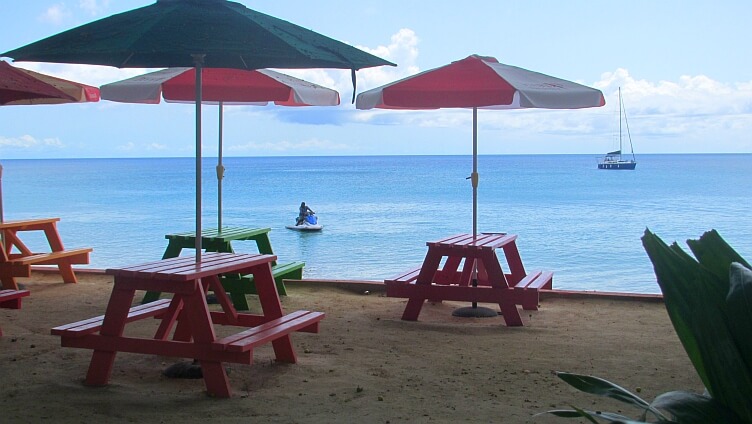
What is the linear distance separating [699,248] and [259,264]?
3163 millimetres

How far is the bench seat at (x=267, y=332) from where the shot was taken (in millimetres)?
3398

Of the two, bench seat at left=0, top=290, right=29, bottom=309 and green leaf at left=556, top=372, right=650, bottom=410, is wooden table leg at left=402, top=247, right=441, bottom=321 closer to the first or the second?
bench seat at left=0, top=290, right=29, bottom=309

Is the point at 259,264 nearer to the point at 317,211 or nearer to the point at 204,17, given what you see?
the point at 204,17

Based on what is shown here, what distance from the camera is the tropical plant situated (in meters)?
0.93

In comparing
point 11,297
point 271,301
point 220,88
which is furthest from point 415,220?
point 271,301

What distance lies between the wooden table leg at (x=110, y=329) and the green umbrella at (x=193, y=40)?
2.32 feet

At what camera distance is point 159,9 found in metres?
3.52

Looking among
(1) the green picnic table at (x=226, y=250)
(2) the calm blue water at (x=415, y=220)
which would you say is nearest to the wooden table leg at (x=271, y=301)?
(1) the green picnic table at (x=226, y=250)

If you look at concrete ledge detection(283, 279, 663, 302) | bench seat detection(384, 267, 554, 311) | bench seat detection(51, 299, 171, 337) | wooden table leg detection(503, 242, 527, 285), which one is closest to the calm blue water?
concrete ledge detection(283, 279, 663, 302)

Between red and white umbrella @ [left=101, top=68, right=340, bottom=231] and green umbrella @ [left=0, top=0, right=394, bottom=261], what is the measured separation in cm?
218

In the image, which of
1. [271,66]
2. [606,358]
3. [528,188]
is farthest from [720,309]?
[528,188]

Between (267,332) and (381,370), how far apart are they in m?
0.69

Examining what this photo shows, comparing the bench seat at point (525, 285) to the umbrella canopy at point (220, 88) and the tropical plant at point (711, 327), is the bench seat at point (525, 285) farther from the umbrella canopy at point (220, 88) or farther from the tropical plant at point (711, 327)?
the tropical plant at point (711, 327)

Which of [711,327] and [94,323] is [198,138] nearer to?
[94,323]
